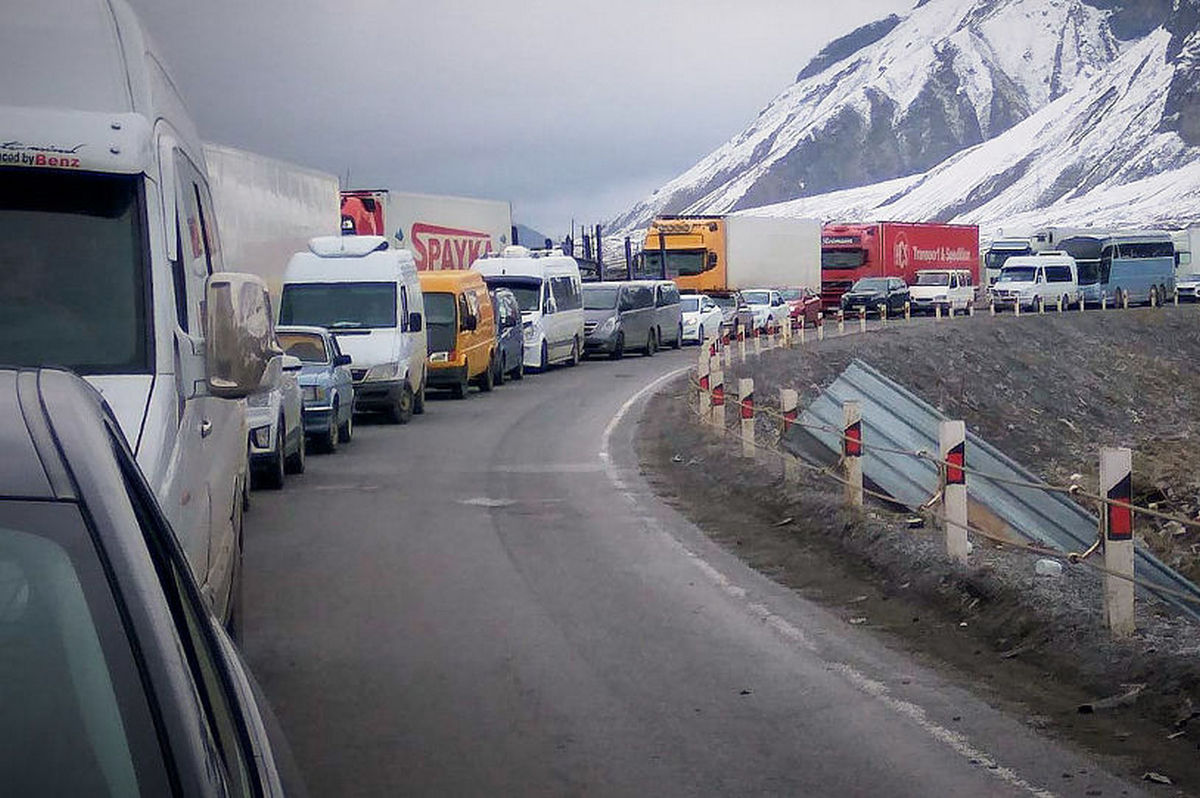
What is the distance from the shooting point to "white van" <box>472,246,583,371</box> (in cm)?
3553

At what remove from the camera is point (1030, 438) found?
35312mm

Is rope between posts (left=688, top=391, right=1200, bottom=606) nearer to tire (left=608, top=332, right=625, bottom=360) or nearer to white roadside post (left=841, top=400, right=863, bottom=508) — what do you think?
white roadside post (left=841, top=400, right=863, bottom=508)

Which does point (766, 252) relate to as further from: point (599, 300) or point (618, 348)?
point (618, 348)

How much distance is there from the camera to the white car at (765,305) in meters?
50.6

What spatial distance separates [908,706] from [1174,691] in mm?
1211

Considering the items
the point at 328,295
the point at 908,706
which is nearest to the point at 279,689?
Answer: the point at 908,706

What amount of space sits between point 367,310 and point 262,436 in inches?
350

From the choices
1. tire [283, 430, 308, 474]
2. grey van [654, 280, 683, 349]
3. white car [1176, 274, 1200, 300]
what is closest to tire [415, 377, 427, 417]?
tire [283, 430, 308, 474]

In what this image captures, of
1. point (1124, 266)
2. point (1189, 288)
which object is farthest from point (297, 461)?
point (1189, 288)

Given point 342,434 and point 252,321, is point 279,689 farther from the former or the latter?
point 342,434

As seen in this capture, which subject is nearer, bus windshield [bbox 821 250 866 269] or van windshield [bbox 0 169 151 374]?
van windshield [bbox 0 169 151 374]

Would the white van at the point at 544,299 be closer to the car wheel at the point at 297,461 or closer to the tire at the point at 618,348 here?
the tire at the point at 618,348

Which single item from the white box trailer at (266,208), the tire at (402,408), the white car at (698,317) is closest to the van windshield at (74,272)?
the white box trailer at (266,208)

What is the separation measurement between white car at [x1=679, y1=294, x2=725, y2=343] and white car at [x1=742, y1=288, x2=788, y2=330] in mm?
1594
